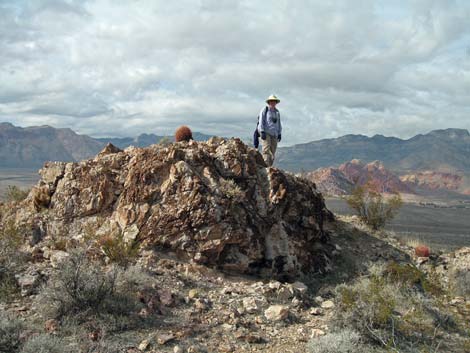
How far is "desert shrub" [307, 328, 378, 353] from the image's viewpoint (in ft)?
21.5

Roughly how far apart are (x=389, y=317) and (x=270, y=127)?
22.8 ft

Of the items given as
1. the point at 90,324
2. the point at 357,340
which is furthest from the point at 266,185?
the point at 90,324

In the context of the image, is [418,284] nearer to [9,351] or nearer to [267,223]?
[267,223]

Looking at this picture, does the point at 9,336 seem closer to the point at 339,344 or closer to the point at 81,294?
the point at 81,294

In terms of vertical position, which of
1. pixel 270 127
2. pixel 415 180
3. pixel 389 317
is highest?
pixel 270 127

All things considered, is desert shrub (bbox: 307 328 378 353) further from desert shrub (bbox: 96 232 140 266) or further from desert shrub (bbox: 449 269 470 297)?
desert shrub (bbox: 449 269 470 297)

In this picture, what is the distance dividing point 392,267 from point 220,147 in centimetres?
561

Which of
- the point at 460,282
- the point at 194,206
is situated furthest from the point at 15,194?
the point at 460,282

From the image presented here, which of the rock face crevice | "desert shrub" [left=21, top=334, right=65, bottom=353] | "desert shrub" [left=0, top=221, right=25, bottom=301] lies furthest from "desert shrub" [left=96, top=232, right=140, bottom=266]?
"desert shrub" [left=21, top=334, right=65, bottom=353]

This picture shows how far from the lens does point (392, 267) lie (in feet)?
36.2

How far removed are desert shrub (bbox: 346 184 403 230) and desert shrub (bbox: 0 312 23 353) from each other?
13.1 metres

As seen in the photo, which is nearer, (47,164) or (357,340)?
(357,340)

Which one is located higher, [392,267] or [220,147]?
[220,147]

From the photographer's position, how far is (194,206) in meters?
10.2
